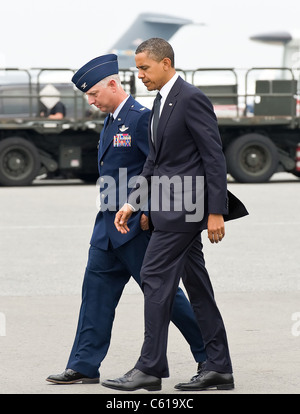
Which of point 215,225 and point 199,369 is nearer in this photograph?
point 215,225

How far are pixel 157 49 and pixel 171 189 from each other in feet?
2.22

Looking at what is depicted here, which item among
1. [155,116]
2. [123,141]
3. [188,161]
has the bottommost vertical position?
[188,161]

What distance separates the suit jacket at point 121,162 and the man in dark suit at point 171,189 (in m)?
0.24

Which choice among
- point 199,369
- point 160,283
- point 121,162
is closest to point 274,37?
point 121,162

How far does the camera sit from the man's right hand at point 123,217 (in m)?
5.25

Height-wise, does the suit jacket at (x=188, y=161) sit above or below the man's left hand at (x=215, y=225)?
above

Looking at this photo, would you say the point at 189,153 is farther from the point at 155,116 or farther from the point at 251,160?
the point at 251,160

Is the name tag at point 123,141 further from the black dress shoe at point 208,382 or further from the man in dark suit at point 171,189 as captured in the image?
the black dress shoe at point 208,382

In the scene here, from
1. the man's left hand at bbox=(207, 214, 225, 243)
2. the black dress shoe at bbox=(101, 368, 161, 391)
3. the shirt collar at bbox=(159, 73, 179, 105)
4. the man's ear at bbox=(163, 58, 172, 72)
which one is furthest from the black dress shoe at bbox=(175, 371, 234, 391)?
the man's ear at bbox=(163, 58, 172, 72)

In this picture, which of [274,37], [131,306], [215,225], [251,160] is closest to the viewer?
[215,225]

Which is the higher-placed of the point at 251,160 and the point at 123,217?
the point at 251,160

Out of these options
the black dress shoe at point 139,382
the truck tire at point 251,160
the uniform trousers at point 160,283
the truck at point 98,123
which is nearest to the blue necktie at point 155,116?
the uniform trousers at point 160,283

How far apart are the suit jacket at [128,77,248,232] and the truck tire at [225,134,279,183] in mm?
16869

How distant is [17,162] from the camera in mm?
21203
